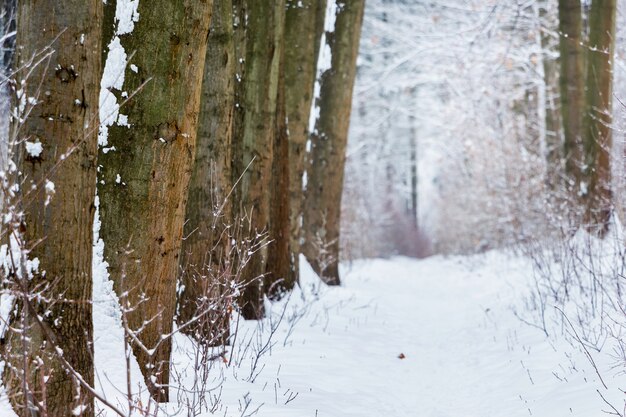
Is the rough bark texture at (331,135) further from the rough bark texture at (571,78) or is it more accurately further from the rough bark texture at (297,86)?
the rough bark texture at (571,78)

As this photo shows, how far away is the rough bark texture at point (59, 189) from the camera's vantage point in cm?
289

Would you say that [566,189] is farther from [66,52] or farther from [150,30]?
[66,52]

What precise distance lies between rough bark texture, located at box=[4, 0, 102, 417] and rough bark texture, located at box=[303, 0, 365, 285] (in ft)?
24.8

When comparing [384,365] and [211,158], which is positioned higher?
[211,158]

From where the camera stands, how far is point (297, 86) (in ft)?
29.2

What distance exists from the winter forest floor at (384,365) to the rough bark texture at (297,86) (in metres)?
1.06

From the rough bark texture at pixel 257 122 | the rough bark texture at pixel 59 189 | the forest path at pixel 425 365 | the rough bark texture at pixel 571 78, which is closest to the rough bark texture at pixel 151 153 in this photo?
the rough bark texture at pixel 59 189

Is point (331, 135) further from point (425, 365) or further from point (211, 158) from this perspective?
point (211, 158)

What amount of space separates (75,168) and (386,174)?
97.9ft

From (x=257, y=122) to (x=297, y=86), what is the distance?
6.65ft

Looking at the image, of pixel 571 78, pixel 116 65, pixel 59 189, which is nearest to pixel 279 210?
pixel 116 65

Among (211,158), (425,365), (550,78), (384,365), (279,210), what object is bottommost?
(425,365)

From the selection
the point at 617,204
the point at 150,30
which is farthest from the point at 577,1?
the point at 150,30

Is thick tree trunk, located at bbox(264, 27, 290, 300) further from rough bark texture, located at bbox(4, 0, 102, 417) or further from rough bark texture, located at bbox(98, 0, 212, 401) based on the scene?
rough bark texture, located at bbox(4, 0, 102, 417)
